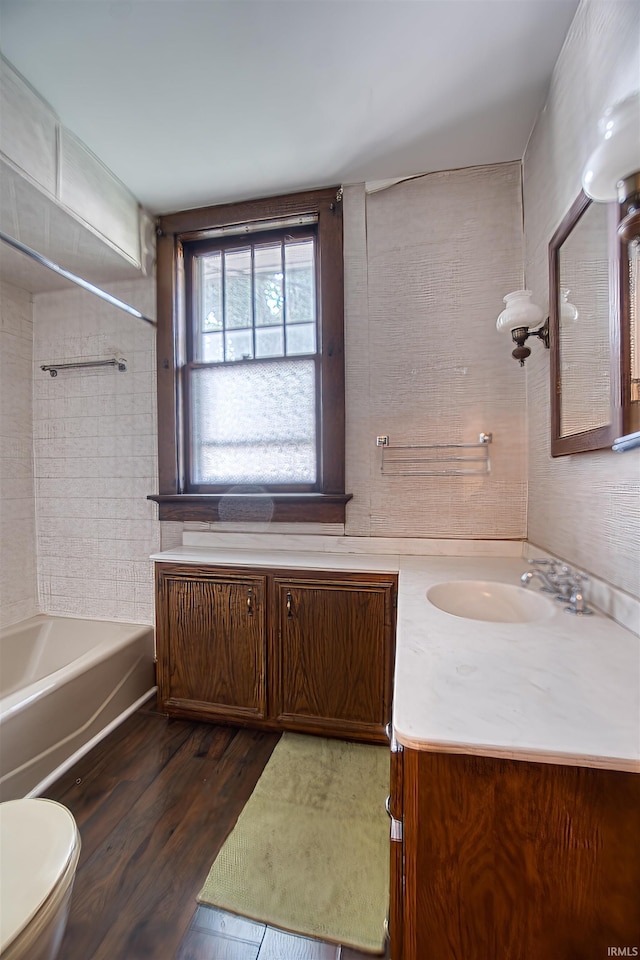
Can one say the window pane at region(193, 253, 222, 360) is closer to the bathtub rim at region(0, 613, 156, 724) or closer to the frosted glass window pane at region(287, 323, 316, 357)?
the frosted glass window pane at region(287, 323, 316, 357)

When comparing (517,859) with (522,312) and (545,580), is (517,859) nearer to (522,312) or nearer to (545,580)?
(545,580)

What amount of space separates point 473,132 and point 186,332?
1739mm

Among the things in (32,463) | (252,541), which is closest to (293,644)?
(252,541)

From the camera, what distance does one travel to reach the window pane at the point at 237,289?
6.97ft

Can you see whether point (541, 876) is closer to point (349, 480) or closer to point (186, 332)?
point (349, 480)

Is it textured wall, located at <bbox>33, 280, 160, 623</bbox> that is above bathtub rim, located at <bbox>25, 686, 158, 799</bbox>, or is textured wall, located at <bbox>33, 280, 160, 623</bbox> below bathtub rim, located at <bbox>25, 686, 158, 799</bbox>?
above

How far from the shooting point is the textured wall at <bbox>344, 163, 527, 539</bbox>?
179 cm

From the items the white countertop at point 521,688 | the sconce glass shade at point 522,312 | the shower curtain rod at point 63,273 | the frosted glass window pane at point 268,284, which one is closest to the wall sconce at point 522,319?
the sconce glass shade at point 522,312

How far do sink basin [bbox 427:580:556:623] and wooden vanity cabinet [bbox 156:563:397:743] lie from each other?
12.0 inches

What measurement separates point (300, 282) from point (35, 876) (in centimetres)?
238

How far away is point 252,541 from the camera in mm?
2047

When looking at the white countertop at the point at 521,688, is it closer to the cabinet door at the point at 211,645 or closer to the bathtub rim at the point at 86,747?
the cabinet door at the point at 211,645

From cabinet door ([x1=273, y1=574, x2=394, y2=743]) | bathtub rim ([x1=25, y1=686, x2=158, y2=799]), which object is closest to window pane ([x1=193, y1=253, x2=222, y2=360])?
cabinet door ([x1=273, y1=574, x2=394, y2=743])

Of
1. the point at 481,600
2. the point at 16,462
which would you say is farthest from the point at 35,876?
the point at 16,462
